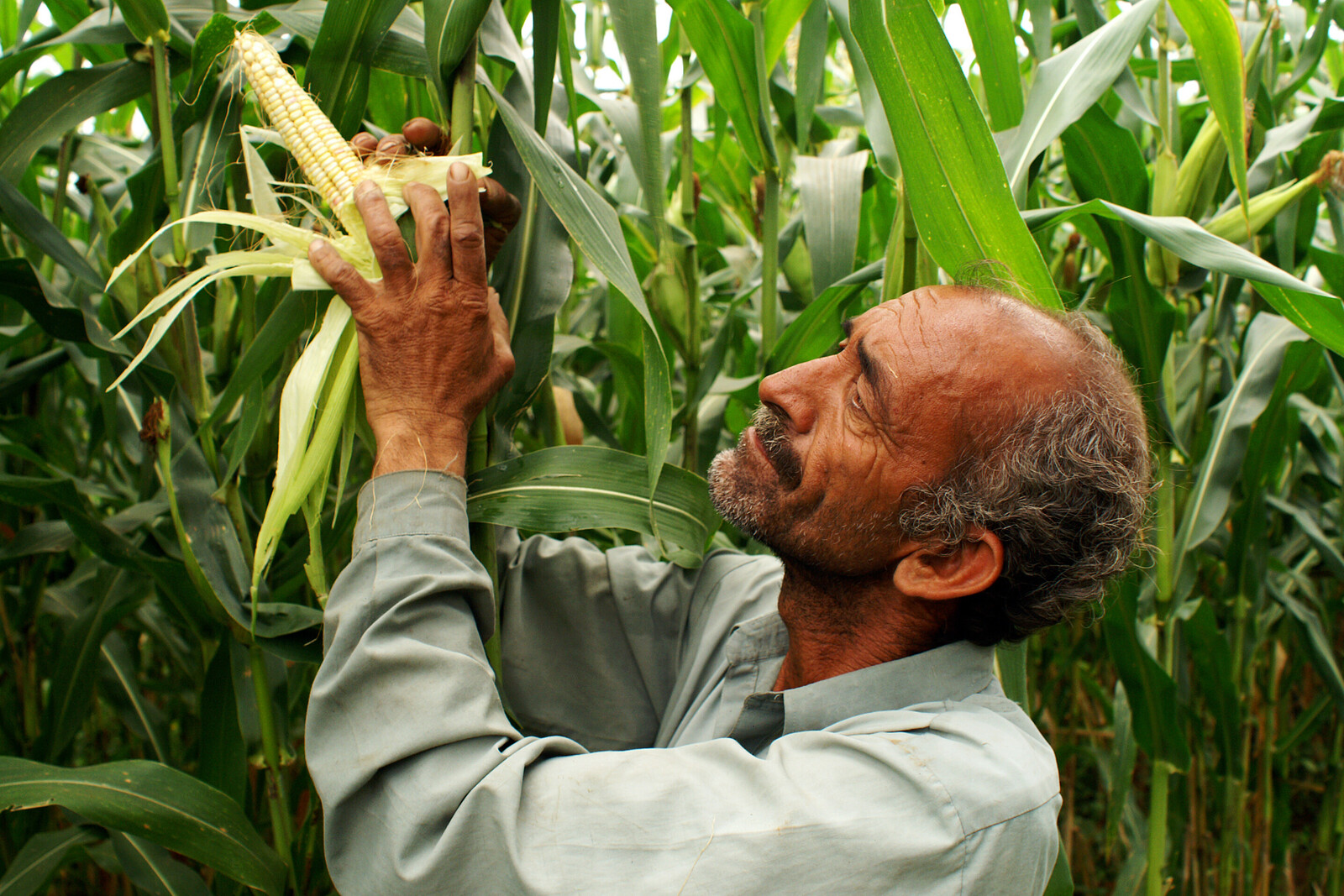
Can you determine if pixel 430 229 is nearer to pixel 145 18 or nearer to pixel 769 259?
pixel 145 18

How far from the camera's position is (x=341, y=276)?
37.4 inches

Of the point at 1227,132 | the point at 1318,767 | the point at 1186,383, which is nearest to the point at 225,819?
the point at 1227,132

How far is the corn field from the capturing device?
102 centimetres

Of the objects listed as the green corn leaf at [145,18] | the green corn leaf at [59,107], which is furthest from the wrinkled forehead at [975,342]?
the green corn leaf at [59,107]

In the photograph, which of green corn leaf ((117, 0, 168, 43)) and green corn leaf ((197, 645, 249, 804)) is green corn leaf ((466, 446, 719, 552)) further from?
green corn leaf ((117, 0, 168, 43))

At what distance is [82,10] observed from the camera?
139 centimetres

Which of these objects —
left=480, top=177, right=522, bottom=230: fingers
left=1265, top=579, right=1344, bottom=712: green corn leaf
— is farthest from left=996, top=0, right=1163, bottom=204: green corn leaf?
left=1265, top=579, right=1344, bottom=712: green corn leaf

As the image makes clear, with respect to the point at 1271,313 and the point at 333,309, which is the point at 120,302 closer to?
the point at 333,309

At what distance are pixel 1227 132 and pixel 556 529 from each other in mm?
989

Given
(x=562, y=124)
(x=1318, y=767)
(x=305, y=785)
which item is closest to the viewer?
(x=562, y=124)

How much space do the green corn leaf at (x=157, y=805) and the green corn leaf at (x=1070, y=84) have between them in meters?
1.32

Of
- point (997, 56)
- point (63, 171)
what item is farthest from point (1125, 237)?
point (63, 171)

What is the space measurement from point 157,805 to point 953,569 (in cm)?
107

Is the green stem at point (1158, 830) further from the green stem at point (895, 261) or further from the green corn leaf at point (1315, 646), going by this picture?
the green stem at point (895, 261)
